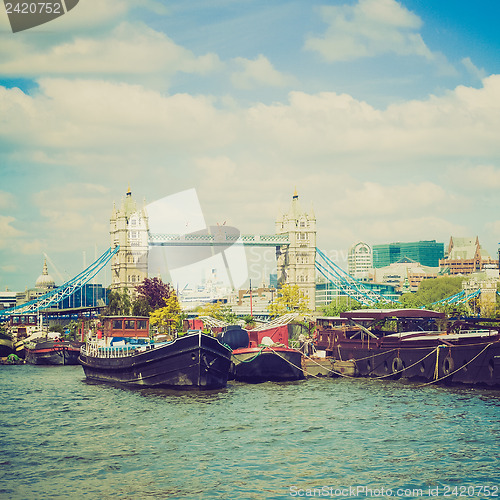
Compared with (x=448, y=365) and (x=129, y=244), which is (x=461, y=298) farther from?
(x=448, y=365)

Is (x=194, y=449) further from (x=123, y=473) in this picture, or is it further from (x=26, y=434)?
(x=26, y=434)

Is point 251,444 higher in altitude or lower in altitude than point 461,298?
lower

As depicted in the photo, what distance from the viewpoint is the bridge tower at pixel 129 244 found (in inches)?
7205

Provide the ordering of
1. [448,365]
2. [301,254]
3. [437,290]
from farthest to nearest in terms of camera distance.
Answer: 1. [301,254]
2. [437,290]
3. [448,365]

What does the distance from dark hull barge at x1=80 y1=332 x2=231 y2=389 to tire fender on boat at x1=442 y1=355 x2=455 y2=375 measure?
44.8ft

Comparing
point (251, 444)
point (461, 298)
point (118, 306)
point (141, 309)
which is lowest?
point (251, 444)

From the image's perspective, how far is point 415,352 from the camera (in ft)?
163

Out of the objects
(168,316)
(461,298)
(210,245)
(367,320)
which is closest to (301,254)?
(210,245)

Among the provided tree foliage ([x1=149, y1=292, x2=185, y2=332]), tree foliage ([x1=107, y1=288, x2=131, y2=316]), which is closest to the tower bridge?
tree foliage ([x1=107, y1=288, x2=131, y2=316])

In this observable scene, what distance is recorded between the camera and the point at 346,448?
2812 centimetres

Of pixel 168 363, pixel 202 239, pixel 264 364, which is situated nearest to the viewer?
pixel 168 363

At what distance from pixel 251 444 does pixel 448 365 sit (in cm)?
2160

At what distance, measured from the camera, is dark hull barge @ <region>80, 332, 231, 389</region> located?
138 feet

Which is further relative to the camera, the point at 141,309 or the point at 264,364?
the point at 141,309
